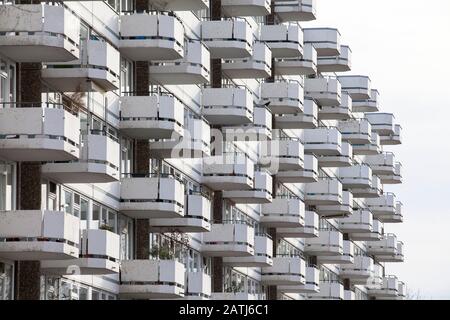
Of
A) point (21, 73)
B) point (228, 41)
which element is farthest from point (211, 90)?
point (21, 73)

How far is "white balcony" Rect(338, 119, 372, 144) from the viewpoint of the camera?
119 m

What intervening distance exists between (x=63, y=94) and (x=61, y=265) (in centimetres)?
552

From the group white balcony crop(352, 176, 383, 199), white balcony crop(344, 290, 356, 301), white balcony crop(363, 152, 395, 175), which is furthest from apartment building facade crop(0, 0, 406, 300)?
white balcony crop(363, 152, 395, 175)

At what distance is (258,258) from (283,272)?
26.6 ft

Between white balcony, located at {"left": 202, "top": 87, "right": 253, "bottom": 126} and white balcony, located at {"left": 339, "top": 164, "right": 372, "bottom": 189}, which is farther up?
white balcony, located at {"left": 339, "top": 164, "right": 372, "bottom": 189}

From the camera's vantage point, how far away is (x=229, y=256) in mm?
79562

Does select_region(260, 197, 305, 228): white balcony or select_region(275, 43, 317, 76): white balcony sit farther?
select_region(275, 43, 317, 76): white balcony

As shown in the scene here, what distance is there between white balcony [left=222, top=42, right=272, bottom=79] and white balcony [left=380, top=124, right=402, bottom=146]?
47.1 meters

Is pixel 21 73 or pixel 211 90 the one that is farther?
pixel 211 90

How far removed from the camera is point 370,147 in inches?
4815

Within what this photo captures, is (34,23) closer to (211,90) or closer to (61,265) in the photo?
(61,265)

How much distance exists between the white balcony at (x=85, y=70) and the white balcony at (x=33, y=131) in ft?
11.9

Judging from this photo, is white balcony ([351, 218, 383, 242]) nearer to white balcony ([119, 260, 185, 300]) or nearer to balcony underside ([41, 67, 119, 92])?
white balcony ([119, 260, 185, 300])

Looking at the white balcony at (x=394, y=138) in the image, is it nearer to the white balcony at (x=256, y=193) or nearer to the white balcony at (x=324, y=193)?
the white balcony at (x=324, y=193)
